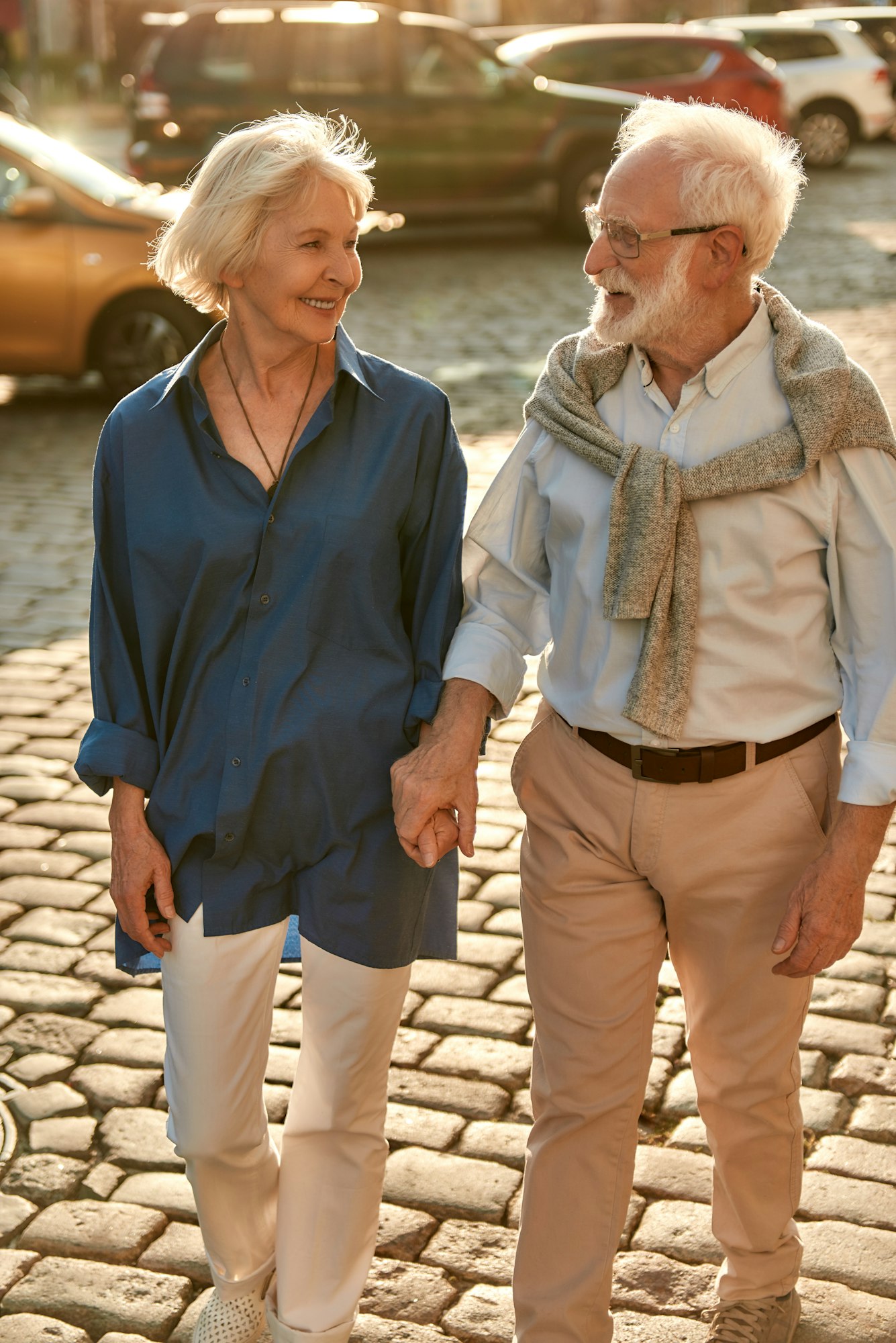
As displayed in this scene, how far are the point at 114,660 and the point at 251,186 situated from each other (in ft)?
2.80

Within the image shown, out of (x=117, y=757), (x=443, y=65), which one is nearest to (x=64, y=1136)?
(x=117, y=757)

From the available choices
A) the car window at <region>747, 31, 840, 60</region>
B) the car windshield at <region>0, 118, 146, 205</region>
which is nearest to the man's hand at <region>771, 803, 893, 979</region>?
the car windshield at <region>0, 118, 146, 205</region>

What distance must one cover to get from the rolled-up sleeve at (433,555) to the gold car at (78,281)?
8018mm

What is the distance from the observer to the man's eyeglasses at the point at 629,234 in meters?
2.73

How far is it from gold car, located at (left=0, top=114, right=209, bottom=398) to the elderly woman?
7.96 meters

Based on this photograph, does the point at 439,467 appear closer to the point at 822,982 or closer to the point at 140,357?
the point at 822,982

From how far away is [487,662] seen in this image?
9.57 feet

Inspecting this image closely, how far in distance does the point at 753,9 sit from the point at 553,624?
43.3m

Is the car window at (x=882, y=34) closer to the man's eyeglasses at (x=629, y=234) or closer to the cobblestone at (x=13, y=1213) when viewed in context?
the man's eyeglasses at (x=629, y=234)

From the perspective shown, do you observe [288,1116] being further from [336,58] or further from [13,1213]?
[336,58]

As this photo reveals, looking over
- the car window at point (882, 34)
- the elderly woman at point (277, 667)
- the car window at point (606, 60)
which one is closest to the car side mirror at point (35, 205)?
the elderly woman at point (277, 667)

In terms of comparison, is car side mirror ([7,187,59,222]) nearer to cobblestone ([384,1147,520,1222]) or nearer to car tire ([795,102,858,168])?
cobblestone ([384,1147,520,1222])

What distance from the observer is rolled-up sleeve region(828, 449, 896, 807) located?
269 centimetres

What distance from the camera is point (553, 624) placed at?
9.78ft
